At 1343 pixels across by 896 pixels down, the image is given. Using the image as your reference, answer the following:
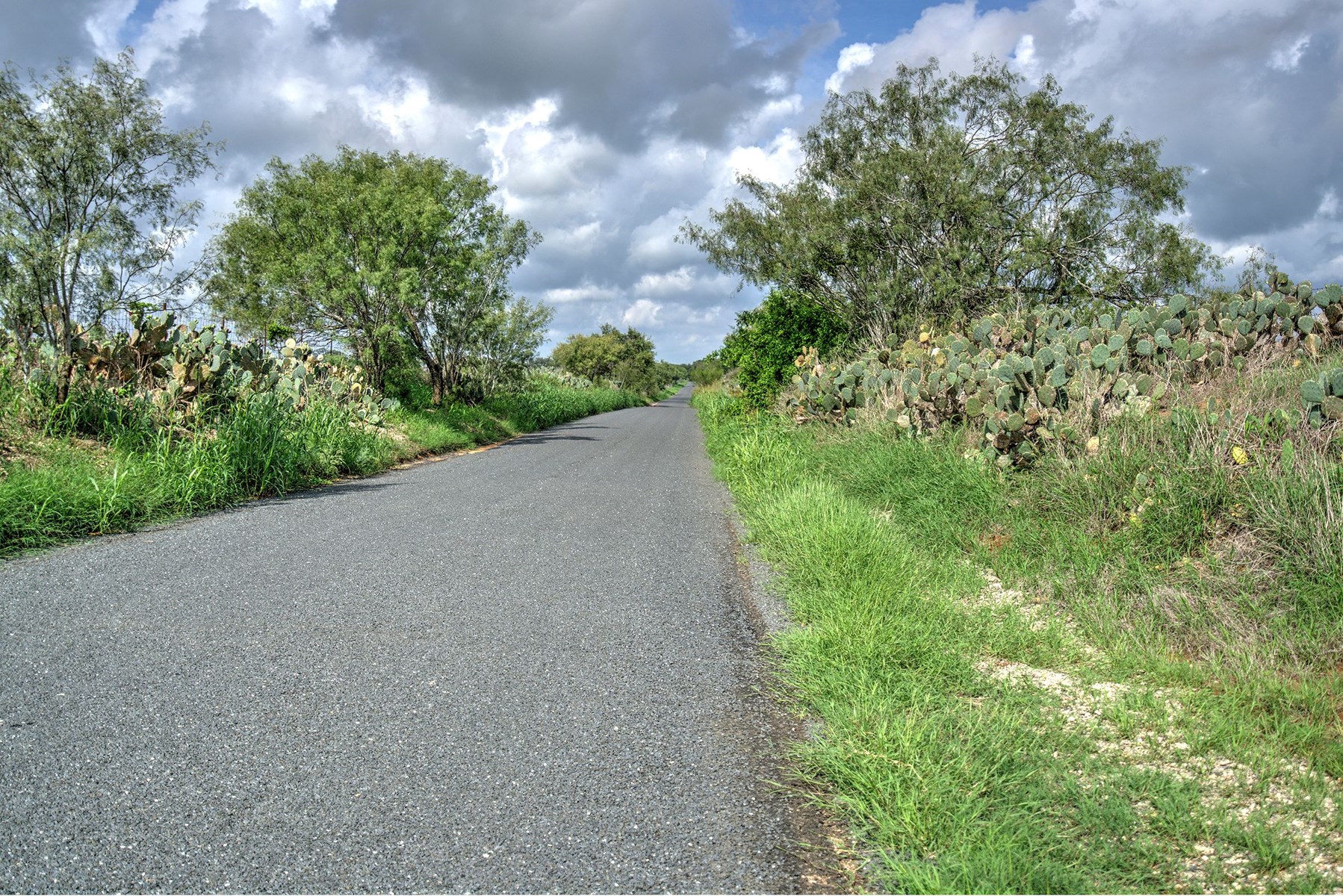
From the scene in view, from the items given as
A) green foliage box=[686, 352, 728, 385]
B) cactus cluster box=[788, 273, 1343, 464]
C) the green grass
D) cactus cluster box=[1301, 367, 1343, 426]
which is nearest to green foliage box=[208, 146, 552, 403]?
cactus cluster box=[788, 273, 1343, 464]

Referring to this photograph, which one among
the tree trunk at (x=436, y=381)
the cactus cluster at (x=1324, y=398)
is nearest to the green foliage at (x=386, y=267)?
the tree trunk at (x=436, y=381)

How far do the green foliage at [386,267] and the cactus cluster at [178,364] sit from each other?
215 inches

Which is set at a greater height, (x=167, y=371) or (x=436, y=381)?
(x=436, y=381)

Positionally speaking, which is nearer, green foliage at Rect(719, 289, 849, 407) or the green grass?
green foliage at Rect(719, 289, 849, 407)

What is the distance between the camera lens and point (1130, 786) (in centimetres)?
284

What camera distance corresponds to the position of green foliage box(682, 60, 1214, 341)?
21.3m

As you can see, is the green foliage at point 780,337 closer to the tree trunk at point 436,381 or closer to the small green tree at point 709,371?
the tree trunk at point 436,381

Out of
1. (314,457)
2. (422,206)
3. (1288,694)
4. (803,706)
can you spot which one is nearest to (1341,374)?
(1288,694)

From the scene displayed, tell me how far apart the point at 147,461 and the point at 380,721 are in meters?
6.65

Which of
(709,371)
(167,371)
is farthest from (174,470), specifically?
(709,371)

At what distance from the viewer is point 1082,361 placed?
7.27 meters

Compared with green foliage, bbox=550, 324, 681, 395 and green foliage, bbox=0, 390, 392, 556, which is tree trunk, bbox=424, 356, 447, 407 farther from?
green foliage, bbox=550, 324, 681, 395

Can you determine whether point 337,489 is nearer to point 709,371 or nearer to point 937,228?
point 937,228

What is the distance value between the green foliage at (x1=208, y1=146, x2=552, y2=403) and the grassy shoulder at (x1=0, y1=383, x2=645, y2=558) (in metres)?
5.81
